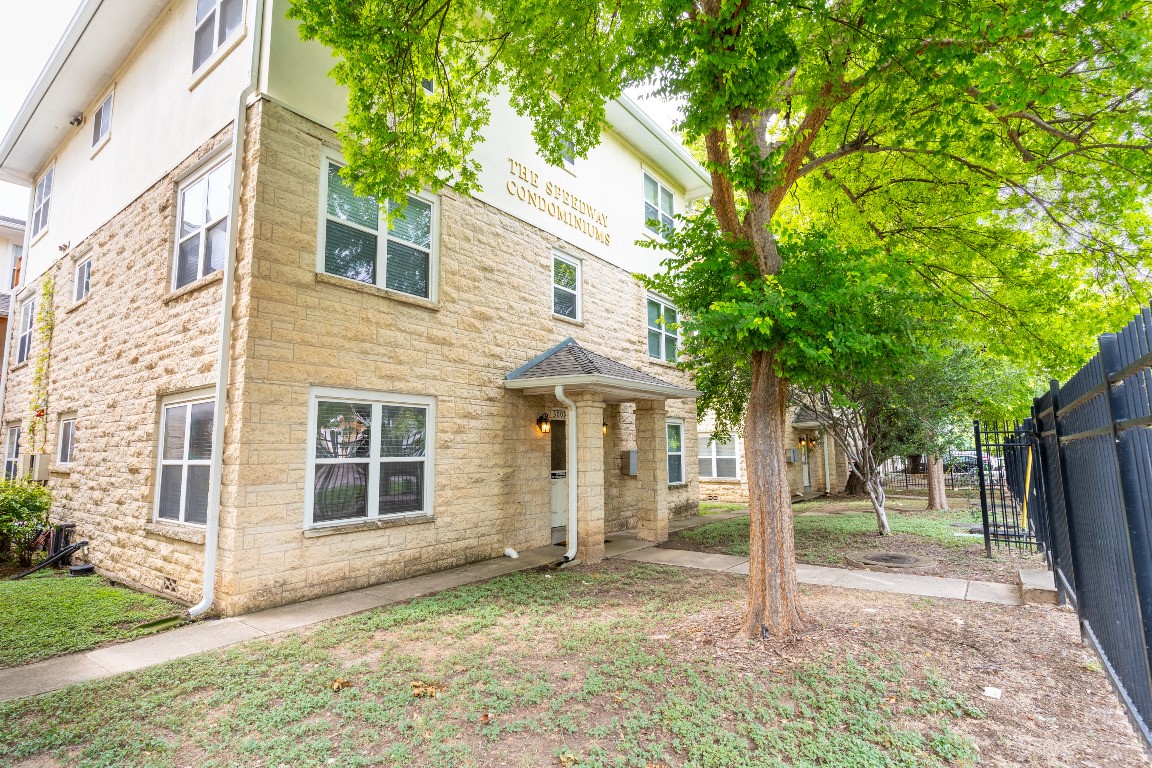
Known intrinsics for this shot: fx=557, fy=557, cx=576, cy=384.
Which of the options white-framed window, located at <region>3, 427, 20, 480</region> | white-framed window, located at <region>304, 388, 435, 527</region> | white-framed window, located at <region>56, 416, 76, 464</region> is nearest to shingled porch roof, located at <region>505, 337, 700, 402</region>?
white-framed window, located at <region>304, 388, 435, 527</region>

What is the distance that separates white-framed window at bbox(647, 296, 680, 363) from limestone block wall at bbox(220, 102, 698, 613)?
2978mm

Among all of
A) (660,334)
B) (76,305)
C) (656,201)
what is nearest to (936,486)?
(660,334)

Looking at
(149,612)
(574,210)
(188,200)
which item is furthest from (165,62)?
(149,612)

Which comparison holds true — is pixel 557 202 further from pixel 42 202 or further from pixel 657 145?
pixel 42 202

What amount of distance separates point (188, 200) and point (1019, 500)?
602 inches

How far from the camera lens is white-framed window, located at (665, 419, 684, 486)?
13.7m

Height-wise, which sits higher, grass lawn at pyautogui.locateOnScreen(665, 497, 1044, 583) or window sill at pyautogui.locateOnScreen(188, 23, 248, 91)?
window sill at pyautogui.locateOnScreen(188, 23, 248, 91)

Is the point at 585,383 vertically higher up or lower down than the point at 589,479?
higher up

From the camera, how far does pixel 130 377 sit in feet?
27.3

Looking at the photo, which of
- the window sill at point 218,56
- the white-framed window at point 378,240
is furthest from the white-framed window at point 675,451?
the window sill at point 218,56

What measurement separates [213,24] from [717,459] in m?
16.6

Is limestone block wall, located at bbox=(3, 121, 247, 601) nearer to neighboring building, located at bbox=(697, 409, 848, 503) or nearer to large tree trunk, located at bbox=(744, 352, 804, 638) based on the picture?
large tree trunk, located at bbox=(744, 352, 804, 638)

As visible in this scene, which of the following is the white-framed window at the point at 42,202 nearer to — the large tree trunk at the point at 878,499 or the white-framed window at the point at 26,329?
the white-framed window at the point at 26,329

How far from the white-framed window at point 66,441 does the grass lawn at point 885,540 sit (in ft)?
36.4
